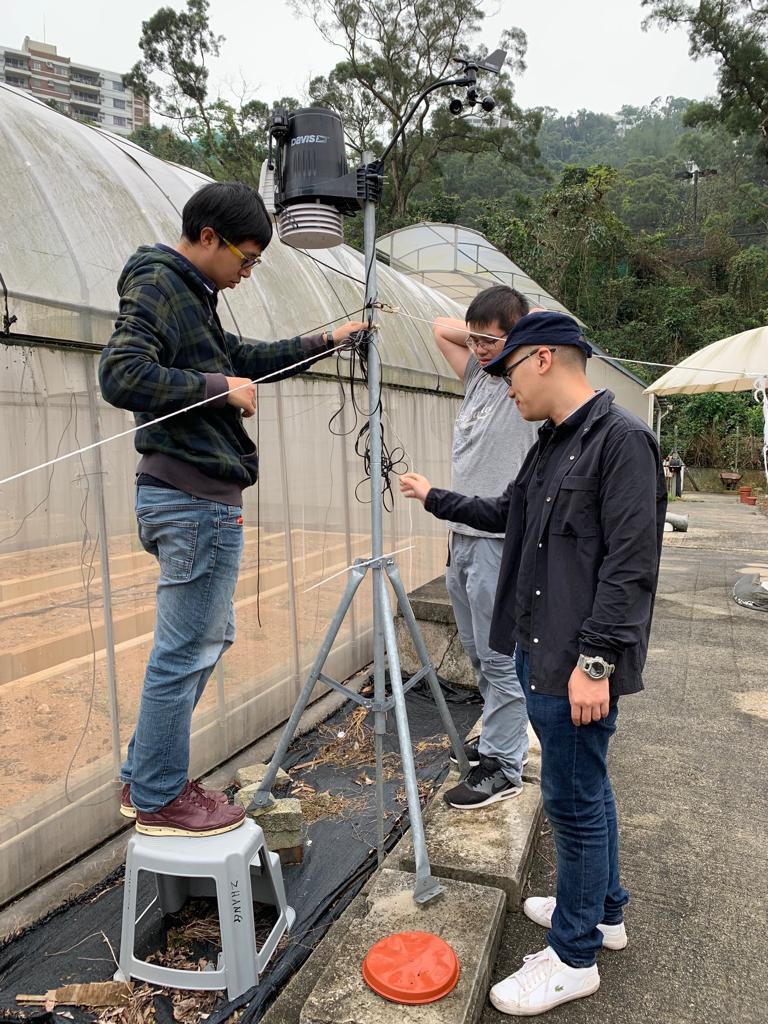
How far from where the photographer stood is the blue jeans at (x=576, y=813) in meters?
1.77

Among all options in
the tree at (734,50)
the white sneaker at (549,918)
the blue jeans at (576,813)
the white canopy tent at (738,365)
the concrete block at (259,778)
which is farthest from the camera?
the tree at (734,50)

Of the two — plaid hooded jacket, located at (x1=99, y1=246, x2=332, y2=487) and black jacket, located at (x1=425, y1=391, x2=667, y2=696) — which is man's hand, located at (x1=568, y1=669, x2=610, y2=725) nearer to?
black jacket, located at (x1=425, y1=391, x2=667, y2=696)

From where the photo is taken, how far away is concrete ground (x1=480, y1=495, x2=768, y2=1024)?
1974 millimetres

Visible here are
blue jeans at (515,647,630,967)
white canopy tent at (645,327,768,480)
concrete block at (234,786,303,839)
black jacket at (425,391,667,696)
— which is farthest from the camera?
white canopy tent at (645,327,768,480)

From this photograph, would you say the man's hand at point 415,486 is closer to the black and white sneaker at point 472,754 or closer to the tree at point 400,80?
the black and white sneaker at point 472,754

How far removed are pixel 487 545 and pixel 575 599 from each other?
108 cm

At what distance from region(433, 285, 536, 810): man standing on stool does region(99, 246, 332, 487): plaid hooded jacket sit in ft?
3.51

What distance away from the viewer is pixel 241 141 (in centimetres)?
2755

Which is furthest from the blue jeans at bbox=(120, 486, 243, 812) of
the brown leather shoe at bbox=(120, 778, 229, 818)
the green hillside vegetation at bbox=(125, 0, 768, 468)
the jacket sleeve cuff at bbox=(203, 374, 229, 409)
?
the green hillside vegetation at bbox=(125, 0, 768, 468)

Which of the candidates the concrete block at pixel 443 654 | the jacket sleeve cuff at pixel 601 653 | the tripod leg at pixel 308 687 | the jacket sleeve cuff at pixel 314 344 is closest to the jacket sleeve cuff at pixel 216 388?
the jacket sleeve cuff at pixel 314 344

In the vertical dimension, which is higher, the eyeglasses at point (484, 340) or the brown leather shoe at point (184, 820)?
the eyeglasses at point (484, 340)

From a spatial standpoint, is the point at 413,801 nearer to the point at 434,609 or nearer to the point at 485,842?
the point at 485,842

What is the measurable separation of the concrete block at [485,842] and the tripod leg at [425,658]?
0.19 metres

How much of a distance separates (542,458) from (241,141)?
29828 mm
